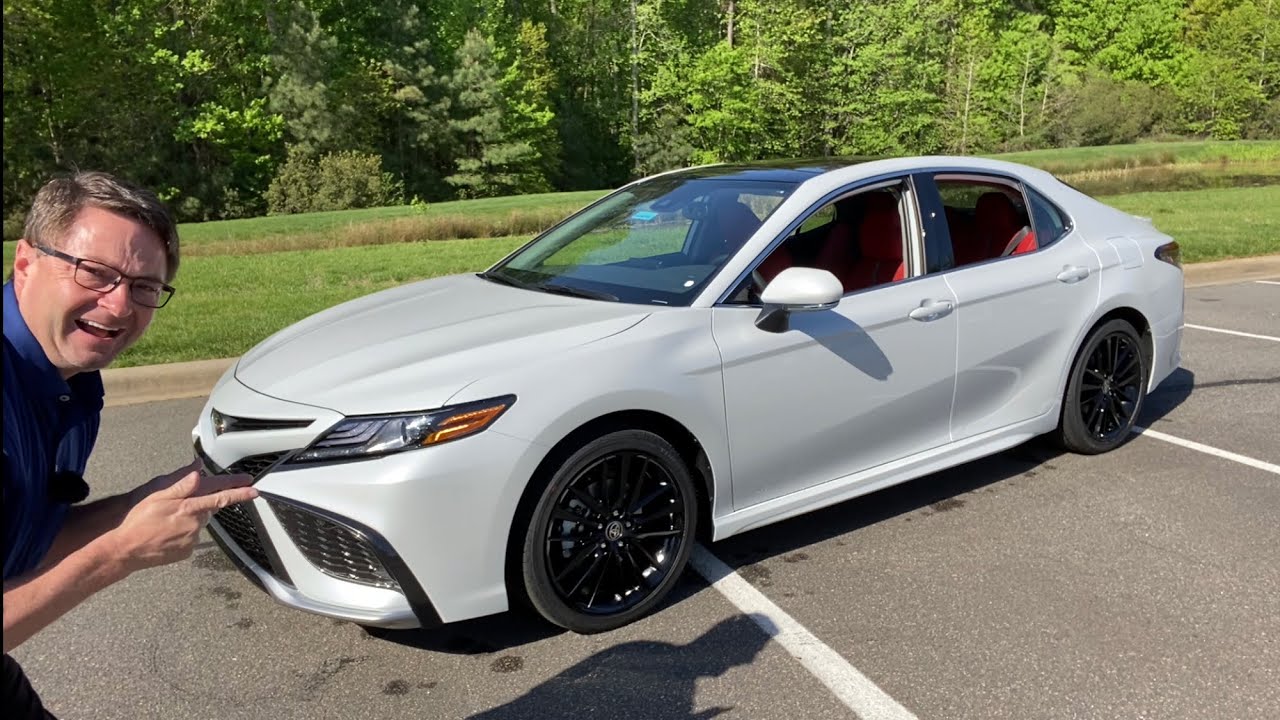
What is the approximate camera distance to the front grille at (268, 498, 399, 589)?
291 centimetres

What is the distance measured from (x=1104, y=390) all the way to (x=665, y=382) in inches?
112

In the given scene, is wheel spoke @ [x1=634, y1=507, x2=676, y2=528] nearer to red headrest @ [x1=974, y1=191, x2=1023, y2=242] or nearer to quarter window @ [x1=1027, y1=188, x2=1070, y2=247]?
red headrest @ [x1=974, y1=191, x2=1023, y2=242]

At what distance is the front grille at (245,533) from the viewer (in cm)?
307

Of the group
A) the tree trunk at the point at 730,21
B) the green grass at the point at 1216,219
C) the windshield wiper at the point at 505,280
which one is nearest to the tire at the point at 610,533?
the windshield wiper at the point at 505,280

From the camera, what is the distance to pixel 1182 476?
4.81 metres

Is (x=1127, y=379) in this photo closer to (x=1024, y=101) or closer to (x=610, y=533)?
(x=610, y=533)

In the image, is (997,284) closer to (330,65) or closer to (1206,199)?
(1206,199)

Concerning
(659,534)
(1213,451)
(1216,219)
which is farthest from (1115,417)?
(1216,219)

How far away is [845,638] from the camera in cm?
329

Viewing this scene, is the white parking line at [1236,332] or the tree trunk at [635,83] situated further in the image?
the tree trunk at [635,83]

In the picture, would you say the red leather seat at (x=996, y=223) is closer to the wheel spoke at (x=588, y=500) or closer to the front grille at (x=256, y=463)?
the wheel spoke at (x=588, y=500)

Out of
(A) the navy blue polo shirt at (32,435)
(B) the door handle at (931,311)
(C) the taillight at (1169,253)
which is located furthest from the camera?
(C) the taillight at (1169,253)

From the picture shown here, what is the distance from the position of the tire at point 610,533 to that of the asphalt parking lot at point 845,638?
0.12 metres

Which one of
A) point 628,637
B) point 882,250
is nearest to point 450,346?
point 628,637
